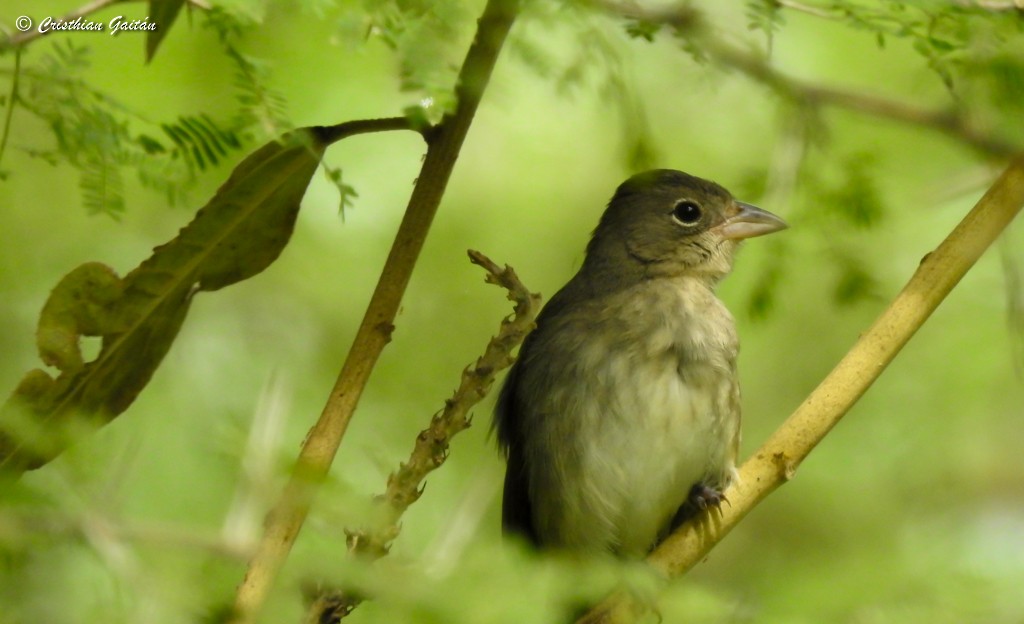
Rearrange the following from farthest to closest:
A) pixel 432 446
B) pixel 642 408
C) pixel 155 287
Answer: pixel 642 408
pixel 155 287
pixel 432 446

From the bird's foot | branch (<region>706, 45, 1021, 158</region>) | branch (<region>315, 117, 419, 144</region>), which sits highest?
branch (<region>706, 45, 1021, 158</region>)

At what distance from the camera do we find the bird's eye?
15.6 ft

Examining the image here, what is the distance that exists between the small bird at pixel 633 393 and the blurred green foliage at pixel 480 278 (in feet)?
0.70

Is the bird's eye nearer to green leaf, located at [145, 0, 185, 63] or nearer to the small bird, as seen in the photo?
the small bird

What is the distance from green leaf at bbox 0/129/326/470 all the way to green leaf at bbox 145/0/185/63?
277 millimetres

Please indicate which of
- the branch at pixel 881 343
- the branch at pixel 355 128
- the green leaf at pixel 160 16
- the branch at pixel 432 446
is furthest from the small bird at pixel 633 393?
the green leaf at pixel 160 16

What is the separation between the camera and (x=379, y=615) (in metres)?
1.71

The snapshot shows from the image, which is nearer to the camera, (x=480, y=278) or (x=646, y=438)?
(x=646, y=438)

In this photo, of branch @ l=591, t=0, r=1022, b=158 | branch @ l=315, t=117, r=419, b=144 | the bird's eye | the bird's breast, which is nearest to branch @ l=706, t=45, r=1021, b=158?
branch @ l=591, t=0, r=1022, b=158

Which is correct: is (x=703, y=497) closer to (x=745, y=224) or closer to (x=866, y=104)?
(x=745, y=224)

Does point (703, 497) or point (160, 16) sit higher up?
Answer: point (160, 16)

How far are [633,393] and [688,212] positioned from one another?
999mm

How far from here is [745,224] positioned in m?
4.56

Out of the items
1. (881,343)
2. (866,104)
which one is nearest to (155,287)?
(881,343)
